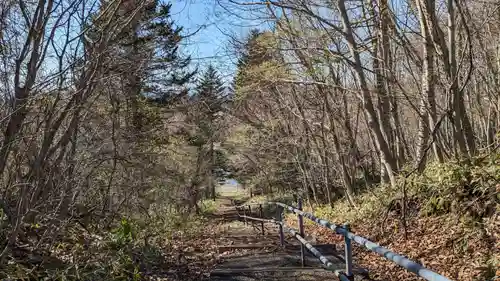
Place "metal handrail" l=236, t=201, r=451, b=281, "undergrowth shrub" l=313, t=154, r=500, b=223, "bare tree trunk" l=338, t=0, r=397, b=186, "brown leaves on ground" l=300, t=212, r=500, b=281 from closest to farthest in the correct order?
"metal handrail" l=236, t=201, r=451, b=281 → "brown leaves on ground" l=300, t=212, r=500, b=281 → "undergrowth shrub" l=313, t=154, r=500, b=223 → "bare tree trunk" l=338, t=0, r=397, b=186

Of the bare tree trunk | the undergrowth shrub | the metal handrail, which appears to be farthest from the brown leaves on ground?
the bare tree trunk

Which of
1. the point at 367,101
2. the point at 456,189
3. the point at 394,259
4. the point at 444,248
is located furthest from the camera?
the point at 367,101

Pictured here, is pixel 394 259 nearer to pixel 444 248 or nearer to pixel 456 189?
pixel 444 248

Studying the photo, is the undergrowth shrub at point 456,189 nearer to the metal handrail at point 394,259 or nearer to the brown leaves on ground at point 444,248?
the brown leaves on ground at point 444,248

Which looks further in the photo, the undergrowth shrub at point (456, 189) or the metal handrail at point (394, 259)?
the undergrowth shrub at point (456, 189)

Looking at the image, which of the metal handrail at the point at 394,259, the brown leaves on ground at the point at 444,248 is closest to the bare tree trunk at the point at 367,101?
the brown leaves on ground at the point at 444,248

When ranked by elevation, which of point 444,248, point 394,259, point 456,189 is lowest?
point 444,248

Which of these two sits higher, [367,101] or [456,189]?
[367,101]

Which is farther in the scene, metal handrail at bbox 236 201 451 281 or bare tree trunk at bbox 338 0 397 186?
bare tree trunk at bbox 338 0 397 186

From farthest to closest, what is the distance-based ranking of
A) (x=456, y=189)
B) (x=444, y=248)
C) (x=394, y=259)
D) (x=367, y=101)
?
1. (x=367, y=101)
2. (x=456, y=189)
3. (x=444, y=248)
4. (x=394, y=259)

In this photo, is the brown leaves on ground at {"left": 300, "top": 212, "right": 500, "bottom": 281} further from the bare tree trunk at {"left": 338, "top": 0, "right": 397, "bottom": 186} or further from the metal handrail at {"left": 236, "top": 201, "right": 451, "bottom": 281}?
the bare tree trunk at {"left": 338, "top": 0, "right": 397, "bottom": 186}

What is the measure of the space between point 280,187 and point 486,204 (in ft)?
69.6

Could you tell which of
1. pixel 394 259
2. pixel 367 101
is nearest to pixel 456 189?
pixel 367 101

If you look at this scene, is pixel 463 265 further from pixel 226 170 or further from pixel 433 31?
pixel 226 170
